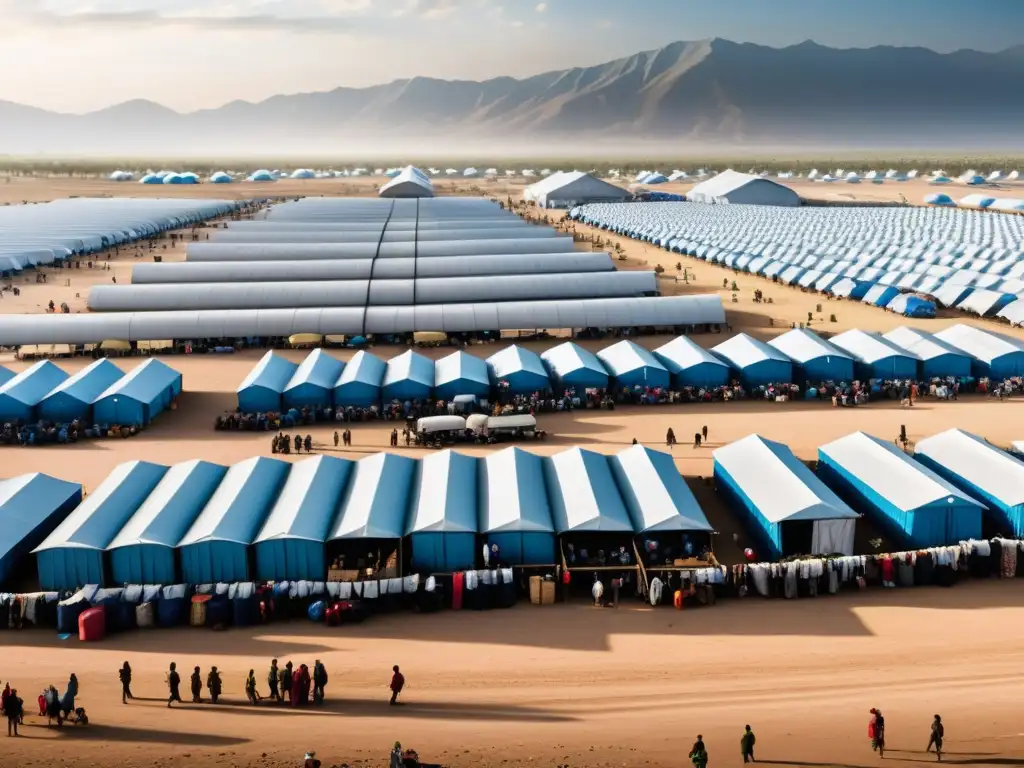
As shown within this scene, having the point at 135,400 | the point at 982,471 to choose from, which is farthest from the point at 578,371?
the point at 135,400

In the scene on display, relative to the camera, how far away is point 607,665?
19.5 meters

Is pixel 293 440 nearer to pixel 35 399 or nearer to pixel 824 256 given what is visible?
pixel 35 399

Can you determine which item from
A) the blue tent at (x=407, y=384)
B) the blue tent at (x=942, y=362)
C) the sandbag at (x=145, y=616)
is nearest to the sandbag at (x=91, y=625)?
the sandbag at (x=145, y=616)

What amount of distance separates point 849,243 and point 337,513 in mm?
66654

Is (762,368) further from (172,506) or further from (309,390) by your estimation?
(172,506)

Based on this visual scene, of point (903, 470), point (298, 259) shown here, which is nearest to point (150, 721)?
point (903, 470)

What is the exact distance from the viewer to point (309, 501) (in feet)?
82.1

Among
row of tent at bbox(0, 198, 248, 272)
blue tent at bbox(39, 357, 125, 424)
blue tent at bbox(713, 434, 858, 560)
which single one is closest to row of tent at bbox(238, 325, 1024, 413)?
blue tent at bbox(39, 357, 125, 424)

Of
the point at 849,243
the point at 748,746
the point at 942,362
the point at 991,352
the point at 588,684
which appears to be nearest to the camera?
the point at 748,746

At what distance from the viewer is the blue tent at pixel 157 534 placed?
2266 centimetres

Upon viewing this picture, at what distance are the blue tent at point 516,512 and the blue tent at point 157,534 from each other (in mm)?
7812

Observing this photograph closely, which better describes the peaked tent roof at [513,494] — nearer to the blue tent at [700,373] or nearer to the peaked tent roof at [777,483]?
the peaked tent roof at [777,483]

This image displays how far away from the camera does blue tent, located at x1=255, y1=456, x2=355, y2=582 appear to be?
23031 millimetres

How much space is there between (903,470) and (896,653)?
8495mm
